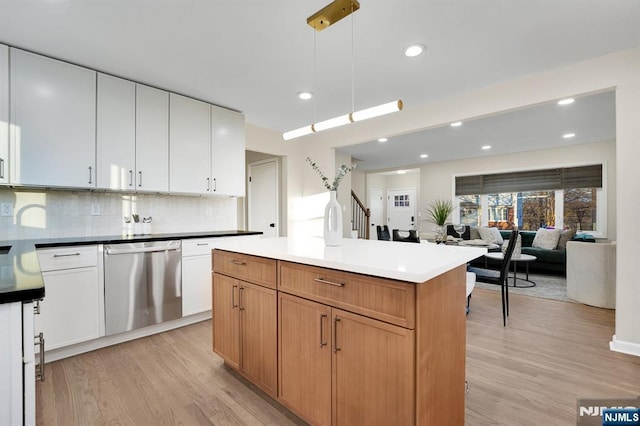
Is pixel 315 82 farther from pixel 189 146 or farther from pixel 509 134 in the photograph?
pixel 509 134

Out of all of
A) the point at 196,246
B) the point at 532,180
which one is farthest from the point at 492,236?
the point at 196,246

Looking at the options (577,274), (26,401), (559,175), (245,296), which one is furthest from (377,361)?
(559,175)

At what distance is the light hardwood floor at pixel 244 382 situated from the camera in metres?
1.73

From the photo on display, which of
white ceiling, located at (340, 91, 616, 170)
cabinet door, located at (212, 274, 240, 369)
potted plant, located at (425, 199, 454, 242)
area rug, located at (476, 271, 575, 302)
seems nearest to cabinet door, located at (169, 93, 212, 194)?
cabinet door, located at (212, 274, 240, 369)

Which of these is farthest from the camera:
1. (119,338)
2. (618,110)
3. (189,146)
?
(189,146)

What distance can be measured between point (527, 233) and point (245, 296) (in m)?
6.50

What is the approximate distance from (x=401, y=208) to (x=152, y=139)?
8.45 meters

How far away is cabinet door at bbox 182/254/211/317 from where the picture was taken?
3.10m

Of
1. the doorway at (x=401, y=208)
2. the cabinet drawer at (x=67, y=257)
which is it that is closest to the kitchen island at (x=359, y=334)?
the cabinet drawer at (x=67, y=257)

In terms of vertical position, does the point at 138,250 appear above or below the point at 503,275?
above

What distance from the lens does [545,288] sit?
180 inches

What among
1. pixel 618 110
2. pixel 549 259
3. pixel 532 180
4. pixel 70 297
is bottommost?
pixel 549 259

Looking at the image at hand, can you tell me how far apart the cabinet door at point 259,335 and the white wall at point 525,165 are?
702cm

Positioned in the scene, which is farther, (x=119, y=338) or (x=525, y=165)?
(x=525, y=165)
